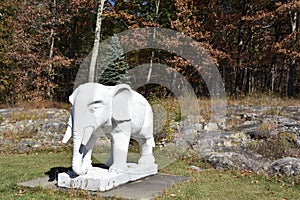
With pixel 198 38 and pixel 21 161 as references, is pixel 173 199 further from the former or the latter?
pixel 198 38

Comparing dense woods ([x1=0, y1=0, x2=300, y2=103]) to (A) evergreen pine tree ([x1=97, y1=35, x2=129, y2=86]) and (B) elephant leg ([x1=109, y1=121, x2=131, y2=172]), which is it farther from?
(B) elephant leg ([x1=109, y1=121, x2=131, y2=172])

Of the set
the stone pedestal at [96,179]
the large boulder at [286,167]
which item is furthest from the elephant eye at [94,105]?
the large boulder at [286,167]

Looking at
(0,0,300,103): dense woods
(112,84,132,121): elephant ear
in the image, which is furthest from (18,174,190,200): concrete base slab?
(0,0,300,103): dense woods

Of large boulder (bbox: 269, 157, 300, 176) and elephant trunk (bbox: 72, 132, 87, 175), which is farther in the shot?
large boulder (bbox: 269, 157, 300, 176)

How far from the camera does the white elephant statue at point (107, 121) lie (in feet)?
15.0

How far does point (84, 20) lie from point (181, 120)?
48.3 ft

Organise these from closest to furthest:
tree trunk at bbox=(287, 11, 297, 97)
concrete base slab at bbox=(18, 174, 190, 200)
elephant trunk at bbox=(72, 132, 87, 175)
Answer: elephant trunk at bbox=(72, 132, 87, 175) < concrete base slab at bbox=(18, 174, 190, 200) < tree trunk at bbox=(287, 11, 297, 97)

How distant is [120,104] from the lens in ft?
16.9

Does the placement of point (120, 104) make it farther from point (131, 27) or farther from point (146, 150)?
point (131, 27)

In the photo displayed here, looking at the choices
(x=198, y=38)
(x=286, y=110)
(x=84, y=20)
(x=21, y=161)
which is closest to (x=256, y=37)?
(x=198, y=38)

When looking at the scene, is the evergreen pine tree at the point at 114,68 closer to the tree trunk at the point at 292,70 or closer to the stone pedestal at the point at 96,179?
the tree trunk at the point at 292,70

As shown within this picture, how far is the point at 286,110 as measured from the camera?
11.4 metres

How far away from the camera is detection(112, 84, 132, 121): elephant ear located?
16.7 feet

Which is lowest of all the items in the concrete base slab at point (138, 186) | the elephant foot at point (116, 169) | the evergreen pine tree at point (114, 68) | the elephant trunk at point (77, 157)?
the concrete base slab at point (138, 186)
